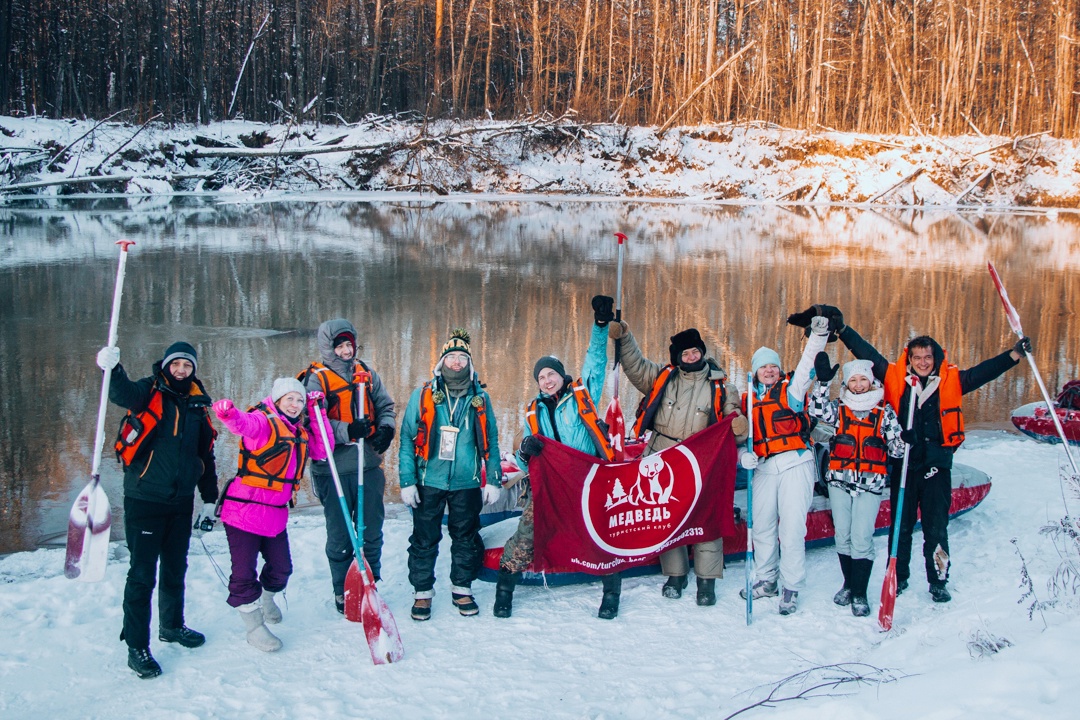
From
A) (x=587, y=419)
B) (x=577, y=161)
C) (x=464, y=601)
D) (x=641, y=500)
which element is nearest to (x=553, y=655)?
(x=464, y=601)

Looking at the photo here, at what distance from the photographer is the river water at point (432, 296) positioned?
9.44 metres

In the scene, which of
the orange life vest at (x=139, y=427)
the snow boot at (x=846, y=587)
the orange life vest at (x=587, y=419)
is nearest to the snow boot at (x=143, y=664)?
the orange life vest at (x=139, y=427)

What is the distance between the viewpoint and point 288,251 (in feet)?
66.6

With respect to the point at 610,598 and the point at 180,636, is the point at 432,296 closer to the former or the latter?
the point at 610,598

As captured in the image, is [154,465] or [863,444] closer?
[154,465]

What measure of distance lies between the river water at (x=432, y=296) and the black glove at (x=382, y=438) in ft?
8.68

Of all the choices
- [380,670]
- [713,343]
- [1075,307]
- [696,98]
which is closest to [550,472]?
[380,670]

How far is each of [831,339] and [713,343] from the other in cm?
708

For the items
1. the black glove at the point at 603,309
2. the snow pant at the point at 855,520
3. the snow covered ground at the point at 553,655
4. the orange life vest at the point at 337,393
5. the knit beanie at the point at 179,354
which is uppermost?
the black glove at the point at 603,309

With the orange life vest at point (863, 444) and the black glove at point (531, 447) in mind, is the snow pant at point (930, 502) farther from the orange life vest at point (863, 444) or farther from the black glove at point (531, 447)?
the black glove at point (531, 447)

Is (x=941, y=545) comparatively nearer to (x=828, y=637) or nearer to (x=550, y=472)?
(x=828, y=637)

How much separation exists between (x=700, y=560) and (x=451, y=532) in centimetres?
141

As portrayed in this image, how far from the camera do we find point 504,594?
490 centimetres

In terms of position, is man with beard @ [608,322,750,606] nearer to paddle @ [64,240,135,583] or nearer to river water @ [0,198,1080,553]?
paddle @ [64,240,135,583]
